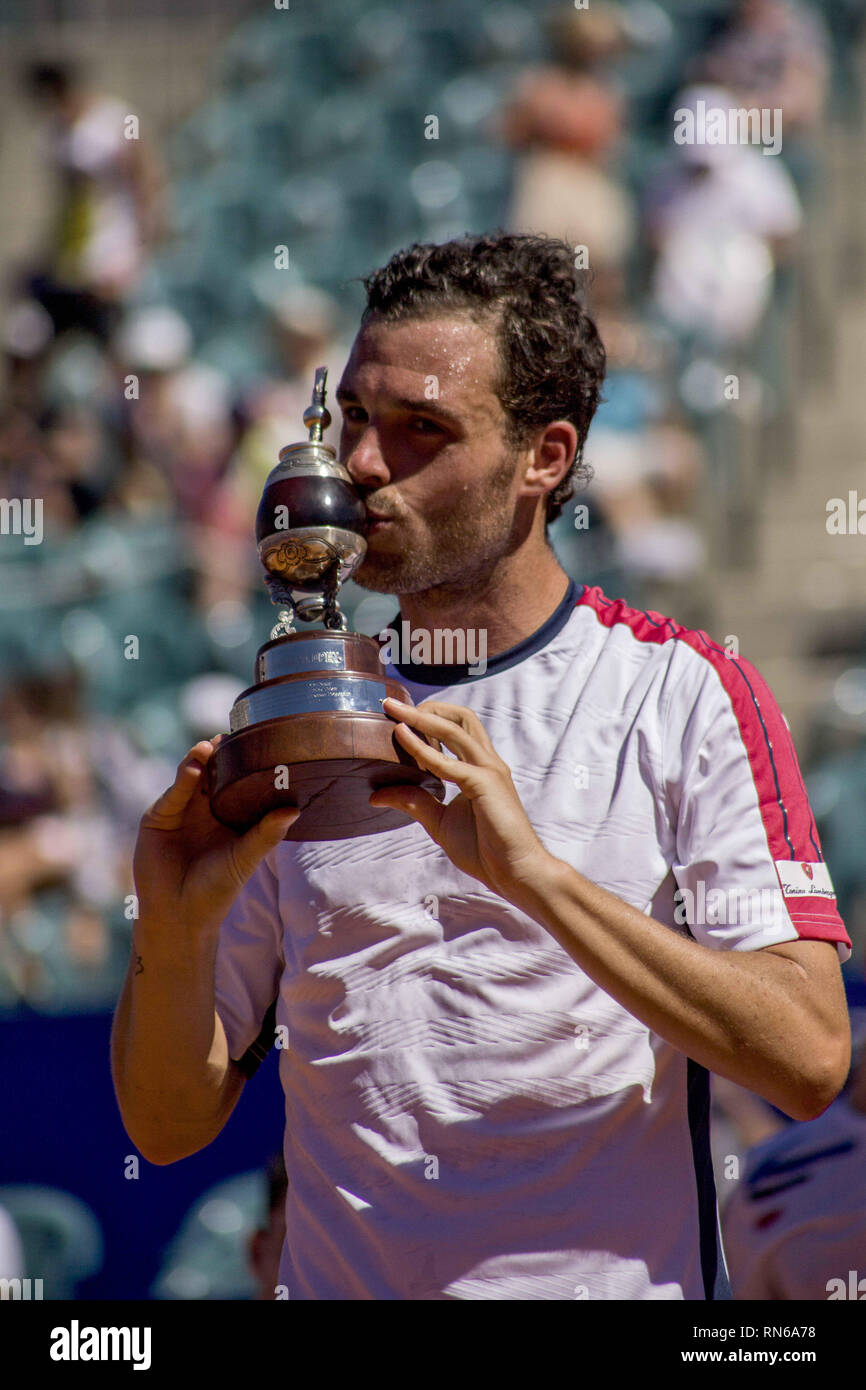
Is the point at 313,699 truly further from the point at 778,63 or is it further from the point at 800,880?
the point at 778,63

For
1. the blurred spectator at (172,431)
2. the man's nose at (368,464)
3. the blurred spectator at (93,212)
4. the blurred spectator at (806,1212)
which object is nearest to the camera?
the man's nose at (368,464)

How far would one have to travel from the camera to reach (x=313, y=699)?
74.9 inches

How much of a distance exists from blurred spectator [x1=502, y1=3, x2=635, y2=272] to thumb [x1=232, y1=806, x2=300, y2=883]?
5.12m

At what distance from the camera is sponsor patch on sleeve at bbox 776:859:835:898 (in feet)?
6.42

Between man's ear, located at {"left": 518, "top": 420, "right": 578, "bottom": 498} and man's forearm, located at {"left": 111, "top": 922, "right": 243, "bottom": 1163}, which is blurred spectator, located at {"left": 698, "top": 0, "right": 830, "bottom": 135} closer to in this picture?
man's ear, located at {"left": 518, "top": 420, "right": 578, "bottom": 498}

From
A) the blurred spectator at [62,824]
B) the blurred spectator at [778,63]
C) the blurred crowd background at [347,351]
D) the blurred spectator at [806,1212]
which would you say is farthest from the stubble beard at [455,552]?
the blurred spectator at [778,63]

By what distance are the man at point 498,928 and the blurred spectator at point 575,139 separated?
187 inches

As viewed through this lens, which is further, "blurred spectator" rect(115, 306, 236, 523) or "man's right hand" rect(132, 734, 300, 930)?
"blurred spectator" rect(115, 306, 236, 523)

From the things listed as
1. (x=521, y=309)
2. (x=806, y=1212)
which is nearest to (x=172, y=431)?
(x=806, y=1212)

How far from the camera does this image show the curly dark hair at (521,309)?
225 cm

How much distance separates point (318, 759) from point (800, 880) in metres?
0.57

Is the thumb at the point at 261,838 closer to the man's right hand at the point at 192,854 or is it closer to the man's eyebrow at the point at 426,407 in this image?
the man's right hand at the point at 192,854

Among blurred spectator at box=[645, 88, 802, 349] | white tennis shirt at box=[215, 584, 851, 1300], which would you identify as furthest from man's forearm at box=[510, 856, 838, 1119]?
blurred spectator at box=[645, 88, 802, 349]

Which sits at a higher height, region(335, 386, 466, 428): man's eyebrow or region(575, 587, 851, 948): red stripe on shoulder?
region(335, 386, 466, 428): man's eyebrow
